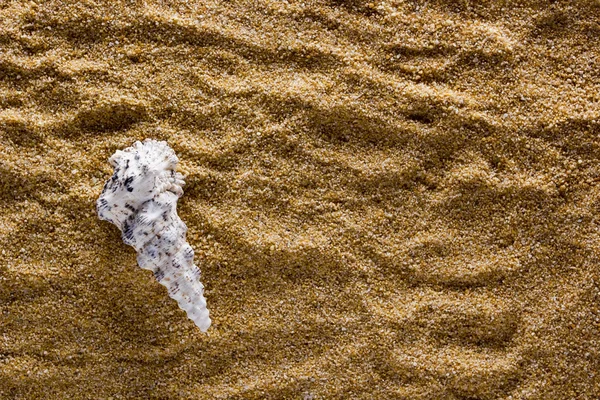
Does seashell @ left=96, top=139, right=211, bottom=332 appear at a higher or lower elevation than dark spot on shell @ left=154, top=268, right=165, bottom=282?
higher

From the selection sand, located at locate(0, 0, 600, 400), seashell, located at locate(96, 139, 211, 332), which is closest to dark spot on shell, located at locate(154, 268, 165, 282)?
seashell, located at locate(96, 139, 211, 332)

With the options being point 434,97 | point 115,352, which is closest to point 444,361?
point 434,97

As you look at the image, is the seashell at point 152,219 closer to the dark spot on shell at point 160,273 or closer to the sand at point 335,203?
the dark spot on shell at point 160,273

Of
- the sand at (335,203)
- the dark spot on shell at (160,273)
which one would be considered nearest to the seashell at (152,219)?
the dark spot on shell at (160,273)

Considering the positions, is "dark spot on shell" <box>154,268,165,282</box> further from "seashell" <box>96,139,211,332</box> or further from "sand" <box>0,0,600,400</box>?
"sand" <box>0,0,600,400</box>

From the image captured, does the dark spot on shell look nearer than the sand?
Yes

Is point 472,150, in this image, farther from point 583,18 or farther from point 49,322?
point 49,322

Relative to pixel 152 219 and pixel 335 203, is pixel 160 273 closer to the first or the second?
pixel 152 219
